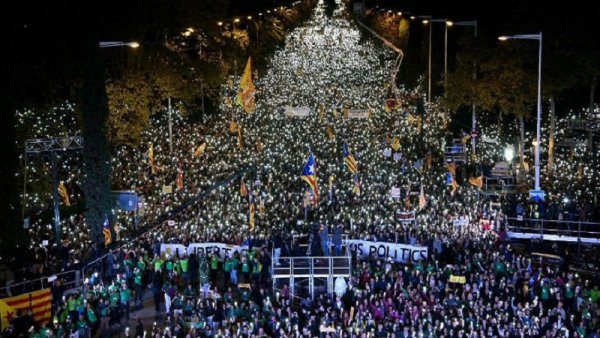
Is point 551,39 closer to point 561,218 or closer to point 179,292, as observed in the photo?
point 561,218

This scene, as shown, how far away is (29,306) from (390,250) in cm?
1197

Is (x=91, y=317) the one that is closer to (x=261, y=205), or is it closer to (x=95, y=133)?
(x=261, y=205)

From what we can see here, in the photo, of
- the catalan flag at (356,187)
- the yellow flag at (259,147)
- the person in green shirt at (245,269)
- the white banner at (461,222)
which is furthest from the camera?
the yellow flag at (259,147)

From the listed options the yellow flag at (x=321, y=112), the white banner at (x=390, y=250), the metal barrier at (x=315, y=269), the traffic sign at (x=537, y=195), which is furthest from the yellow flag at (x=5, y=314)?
the yellow flag at (x=321, y=112)

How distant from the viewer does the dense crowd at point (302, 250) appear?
21641 mm

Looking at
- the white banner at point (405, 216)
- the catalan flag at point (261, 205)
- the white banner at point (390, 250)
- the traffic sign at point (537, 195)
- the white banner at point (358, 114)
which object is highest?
the white banner at point (358, 114)

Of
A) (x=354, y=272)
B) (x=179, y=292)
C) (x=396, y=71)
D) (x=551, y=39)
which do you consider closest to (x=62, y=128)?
(x=179, y=292)

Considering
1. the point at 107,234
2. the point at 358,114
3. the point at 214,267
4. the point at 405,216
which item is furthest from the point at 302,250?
the point at 358,114

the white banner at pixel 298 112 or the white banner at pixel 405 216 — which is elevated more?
the white banner at pixel 298 112

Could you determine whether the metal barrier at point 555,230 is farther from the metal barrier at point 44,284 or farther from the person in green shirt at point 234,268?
the metal barrier at point 44,284

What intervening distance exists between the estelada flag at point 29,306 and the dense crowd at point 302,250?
56 centimetres

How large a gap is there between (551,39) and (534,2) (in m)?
2.51

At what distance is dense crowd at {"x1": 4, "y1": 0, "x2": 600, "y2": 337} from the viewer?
21.6 metres

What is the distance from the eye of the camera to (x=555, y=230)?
29.5m
